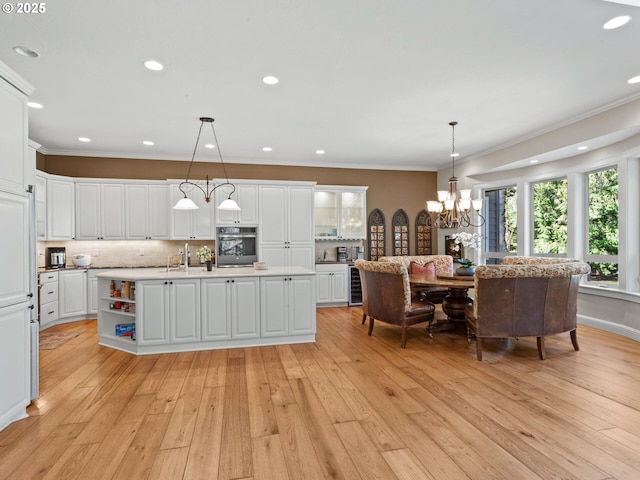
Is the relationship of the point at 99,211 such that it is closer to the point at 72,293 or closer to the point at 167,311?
the point at 72,293

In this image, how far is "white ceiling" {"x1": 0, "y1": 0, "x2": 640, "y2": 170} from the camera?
243cm

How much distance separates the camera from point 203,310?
4105 millimetres

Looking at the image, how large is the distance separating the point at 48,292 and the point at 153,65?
3948 mm

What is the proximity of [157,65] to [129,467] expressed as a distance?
9.93ft

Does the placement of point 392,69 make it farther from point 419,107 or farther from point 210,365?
point 210,365

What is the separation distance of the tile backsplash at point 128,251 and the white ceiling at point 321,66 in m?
1.81

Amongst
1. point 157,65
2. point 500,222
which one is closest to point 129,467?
point 157,65

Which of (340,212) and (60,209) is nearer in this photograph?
(60,209)

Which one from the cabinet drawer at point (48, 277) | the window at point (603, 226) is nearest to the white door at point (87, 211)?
the cabinet drawer at point (48, 277)

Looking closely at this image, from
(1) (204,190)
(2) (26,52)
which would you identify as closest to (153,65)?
(2) (26,52)

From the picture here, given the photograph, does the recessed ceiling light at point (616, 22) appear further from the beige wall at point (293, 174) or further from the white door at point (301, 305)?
the beige wall at point (293, 174)

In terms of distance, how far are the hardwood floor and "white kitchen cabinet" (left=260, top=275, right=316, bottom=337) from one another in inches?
11.8

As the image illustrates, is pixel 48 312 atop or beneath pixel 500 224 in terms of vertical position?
beneath

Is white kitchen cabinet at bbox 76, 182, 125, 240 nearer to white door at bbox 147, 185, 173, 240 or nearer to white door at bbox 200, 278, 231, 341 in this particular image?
white door at bbox 147, 185, 173, 240
